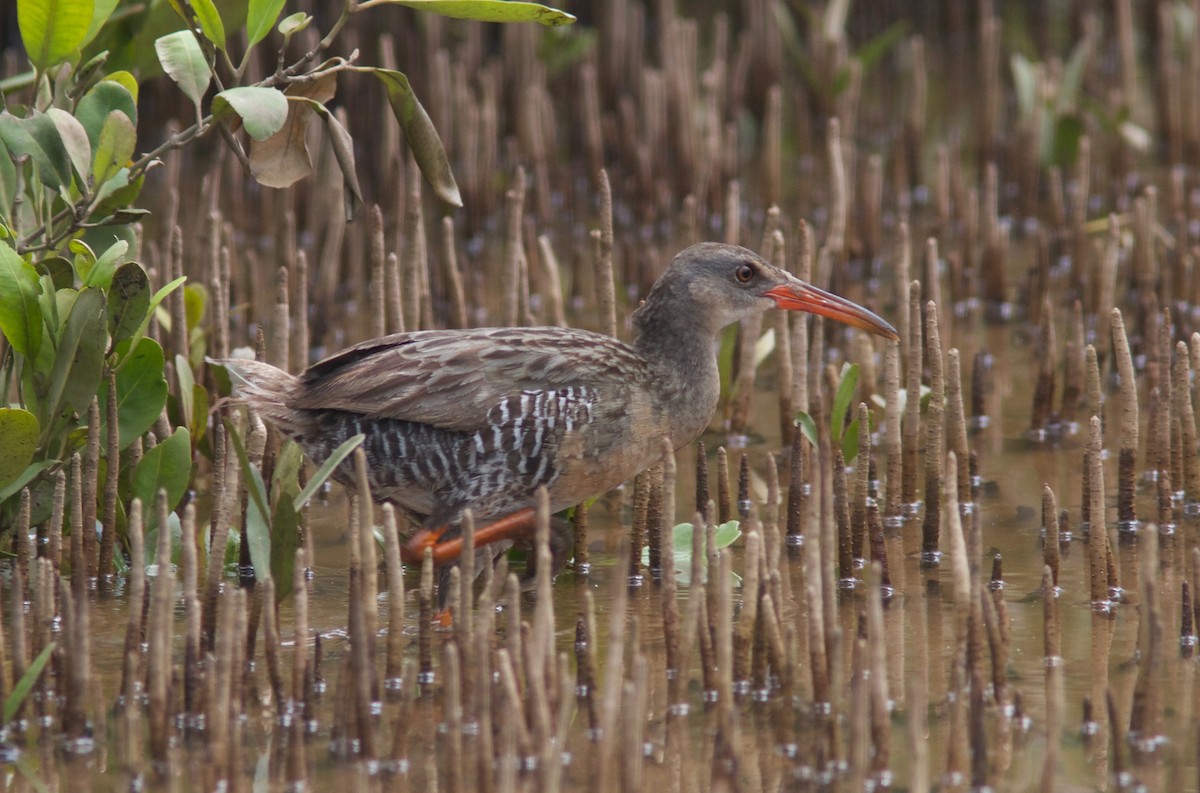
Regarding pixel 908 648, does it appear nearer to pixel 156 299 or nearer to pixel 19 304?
pixel 156 299

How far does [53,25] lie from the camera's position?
525 cm

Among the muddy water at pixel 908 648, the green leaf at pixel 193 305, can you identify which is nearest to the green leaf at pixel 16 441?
the muddy water at pixel 908 648

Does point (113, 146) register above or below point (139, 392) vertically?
above

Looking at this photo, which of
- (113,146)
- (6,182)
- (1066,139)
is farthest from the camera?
(1066,139)

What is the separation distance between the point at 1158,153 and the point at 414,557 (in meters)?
7.56

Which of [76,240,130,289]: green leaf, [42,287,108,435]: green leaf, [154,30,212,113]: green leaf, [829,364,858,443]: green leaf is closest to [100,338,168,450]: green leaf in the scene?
[42,287,108,435]: green leaf

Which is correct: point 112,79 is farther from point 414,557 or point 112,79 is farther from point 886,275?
point 886,275

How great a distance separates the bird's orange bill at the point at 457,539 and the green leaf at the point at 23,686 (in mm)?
1286

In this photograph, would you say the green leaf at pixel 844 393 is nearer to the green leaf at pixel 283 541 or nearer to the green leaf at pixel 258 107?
the green leaf at pixel 283 541

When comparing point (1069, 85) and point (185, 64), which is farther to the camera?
point (1069, 85)

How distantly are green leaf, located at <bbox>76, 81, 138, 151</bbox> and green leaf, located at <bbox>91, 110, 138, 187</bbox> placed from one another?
232 millimetres

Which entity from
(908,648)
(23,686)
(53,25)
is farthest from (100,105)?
(908,648)

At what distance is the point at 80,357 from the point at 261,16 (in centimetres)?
118

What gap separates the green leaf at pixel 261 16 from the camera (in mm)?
5359
